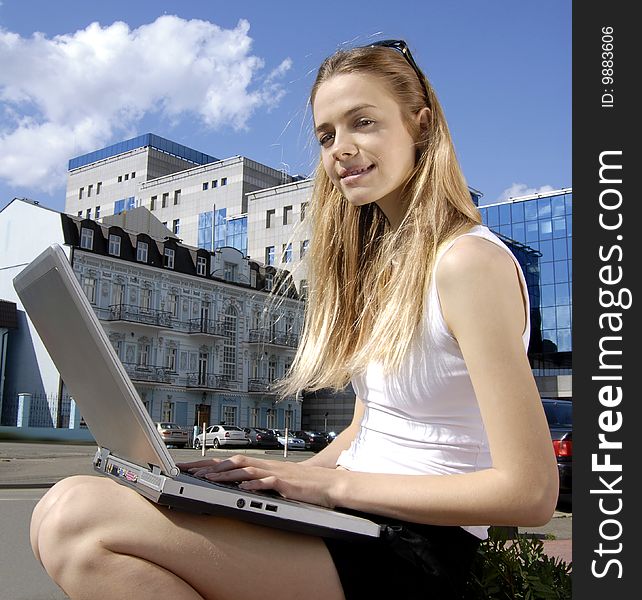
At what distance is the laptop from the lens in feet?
4.15

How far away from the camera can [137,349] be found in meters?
39.0

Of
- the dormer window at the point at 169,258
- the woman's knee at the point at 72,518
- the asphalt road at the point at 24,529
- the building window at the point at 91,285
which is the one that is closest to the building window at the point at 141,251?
the dormer window at the point at 169,258

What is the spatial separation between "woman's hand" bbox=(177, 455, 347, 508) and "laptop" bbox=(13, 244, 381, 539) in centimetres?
3

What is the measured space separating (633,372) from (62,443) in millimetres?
34286

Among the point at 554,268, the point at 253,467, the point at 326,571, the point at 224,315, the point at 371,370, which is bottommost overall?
the point at 326,571

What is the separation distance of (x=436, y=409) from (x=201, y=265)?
42210 mm

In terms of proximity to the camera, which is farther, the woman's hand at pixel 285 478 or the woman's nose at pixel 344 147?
the woman's nose at pixel 344 147

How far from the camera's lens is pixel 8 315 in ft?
123

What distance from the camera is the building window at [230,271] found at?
44.7 m

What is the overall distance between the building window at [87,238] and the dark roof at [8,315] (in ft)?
15.8

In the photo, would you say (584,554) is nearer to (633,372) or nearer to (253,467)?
(633,372)

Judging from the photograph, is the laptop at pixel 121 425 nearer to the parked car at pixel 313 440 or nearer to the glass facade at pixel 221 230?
the parked car at pixel 313 440

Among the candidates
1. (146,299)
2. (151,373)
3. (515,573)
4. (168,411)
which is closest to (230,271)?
(146,299)

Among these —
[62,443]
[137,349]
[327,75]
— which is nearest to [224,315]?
[137,349]
